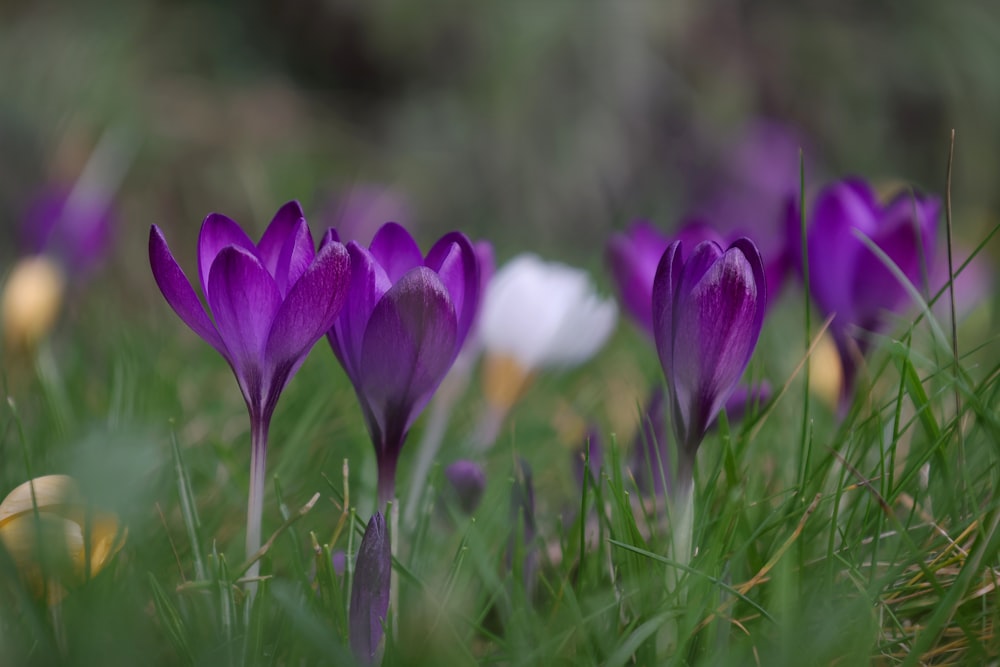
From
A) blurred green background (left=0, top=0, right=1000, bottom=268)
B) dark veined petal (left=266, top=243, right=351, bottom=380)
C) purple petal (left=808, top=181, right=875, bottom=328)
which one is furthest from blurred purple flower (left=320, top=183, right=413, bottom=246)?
dark veined petal (left=266, top=243, right=351, bottom=380)

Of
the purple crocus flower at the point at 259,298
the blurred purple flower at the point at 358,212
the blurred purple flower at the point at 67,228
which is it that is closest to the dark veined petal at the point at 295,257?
the purple crocus flower at the point at 259,298

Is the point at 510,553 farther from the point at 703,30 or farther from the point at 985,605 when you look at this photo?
the point at 703,30

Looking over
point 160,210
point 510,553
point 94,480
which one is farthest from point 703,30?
point 94,480

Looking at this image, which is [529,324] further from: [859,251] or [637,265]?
[859,251]

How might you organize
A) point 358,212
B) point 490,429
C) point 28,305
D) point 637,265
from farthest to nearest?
1. point 358,212
2. point 28,305
3. point 490,429
4. point 637,265

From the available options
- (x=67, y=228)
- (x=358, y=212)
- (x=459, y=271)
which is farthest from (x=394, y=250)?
(x=358, y=212)

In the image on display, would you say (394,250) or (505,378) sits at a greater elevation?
(394,250)
